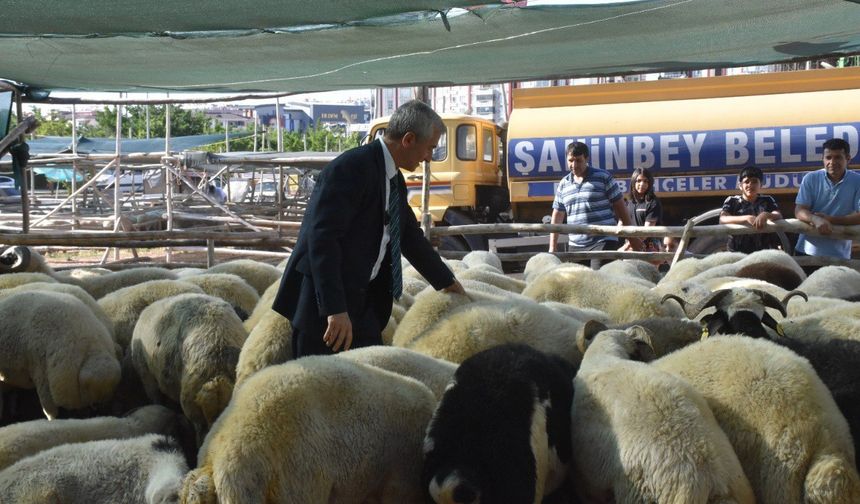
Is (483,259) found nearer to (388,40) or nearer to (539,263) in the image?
(539,263)

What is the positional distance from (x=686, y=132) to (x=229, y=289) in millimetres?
8072

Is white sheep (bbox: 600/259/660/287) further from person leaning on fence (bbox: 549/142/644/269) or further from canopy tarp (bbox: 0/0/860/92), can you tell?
canopy tarp (bbox: 0/0/860/92)

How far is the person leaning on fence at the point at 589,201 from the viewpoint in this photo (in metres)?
8.86

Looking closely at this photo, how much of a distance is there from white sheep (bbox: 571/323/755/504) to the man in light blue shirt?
493 centimetres

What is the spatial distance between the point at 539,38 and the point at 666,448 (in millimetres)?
4088

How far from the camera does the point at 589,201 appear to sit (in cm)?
898

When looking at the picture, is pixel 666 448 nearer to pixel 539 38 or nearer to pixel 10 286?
pixel 539 38

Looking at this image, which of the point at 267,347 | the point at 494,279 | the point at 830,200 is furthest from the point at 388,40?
the point at 830,200

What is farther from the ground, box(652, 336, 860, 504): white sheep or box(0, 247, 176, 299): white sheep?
box(0, 247, 176, 299): white sheep

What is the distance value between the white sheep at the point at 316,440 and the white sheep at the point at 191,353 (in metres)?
1.25

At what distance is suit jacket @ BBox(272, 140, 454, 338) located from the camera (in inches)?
150

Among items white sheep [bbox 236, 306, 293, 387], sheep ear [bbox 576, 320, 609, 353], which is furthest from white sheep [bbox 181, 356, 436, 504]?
sheep ear [bbox 576, 320, 609, 353]

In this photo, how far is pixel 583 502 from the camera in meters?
3.24

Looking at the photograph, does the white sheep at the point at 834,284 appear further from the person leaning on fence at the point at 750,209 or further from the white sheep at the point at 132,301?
the white sheep at the point at 132,301
